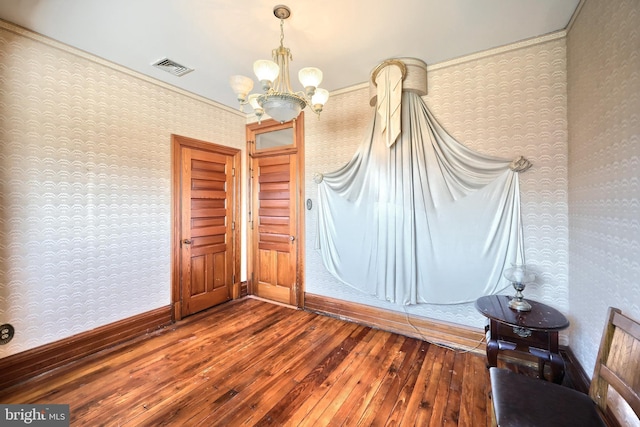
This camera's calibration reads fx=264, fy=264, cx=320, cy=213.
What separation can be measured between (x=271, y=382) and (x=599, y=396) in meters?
1.85

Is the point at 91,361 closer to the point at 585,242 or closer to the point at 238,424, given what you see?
the point at 238,424

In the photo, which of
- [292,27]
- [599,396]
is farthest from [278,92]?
[599,396]

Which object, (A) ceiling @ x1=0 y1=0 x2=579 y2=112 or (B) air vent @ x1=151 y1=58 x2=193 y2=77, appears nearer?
(A) ceiling @ x1=0 y1=0 x2=579 y2=112

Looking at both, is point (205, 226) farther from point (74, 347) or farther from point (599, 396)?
point (599, 396)

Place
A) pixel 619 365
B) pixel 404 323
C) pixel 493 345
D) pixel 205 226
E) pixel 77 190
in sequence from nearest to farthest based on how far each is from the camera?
pixel 619 365 → pixel 493 345 → pixel 77 190 → pixel 404 323 → pixel 205 226

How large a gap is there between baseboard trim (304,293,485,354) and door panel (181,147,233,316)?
124 cm

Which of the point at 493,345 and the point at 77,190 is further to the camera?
the point at 77,190

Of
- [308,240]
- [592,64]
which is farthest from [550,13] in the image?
[308,240]

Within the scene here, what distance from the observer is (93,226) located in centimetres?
243

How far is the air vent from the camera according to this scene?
8.22ft

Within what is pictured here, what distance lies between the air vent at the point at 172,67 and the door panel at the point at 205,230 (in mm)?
824

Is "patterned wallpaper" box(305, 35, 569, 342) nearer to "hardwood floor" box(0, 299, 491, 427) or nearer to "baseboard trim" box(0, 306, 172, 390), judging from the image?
"hardwood floor" box(0, 299, 491, 427)

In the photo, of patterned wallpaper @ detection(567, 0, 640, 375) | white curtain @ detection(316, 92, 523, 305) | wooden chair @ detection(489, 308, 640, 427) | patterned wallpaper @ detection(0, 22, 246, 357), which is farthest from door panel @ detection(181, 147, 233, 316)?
patterned wallpaper @ detection(567, 0, 640, 375)

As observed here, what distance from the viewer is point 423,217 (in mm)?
2510
